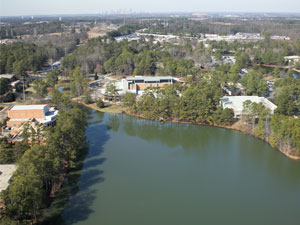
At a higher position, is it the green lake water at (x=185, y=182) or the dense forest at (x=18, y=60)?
the dense forest at (x=18, y=60)

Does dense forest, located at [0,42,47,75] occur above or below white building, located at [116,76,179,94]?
above

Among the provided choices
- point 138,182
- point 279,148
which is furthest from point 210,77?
point 138,182

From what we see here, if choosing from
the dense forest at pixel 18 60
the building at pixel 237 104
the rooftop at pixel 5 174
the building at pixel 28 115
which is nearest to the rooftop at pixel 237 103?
the building at pixel 237 104

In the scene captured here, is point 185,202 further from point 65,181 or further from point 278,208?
point 65,181

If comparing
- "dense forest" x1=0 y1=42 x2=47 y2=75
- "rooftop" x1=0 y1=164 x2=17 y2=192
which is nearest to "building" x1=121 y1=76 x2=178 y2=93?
"dense forest" x1=0 y1=42 x2=47 y2=75

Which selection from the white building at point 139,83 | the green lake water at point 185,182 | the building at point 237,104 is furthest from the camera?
the white building at point 139,83

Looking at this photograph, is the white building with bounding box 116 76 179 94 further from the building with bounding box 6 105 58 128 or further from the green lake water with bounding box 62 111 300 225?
the building with bounding box 6 105 58 128

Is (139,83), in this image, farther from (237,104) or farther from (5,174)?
(5,174)

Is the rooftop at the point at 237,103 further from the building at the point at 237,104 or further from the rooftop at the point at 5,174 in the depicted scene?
the rooftop at the point at 5,174
